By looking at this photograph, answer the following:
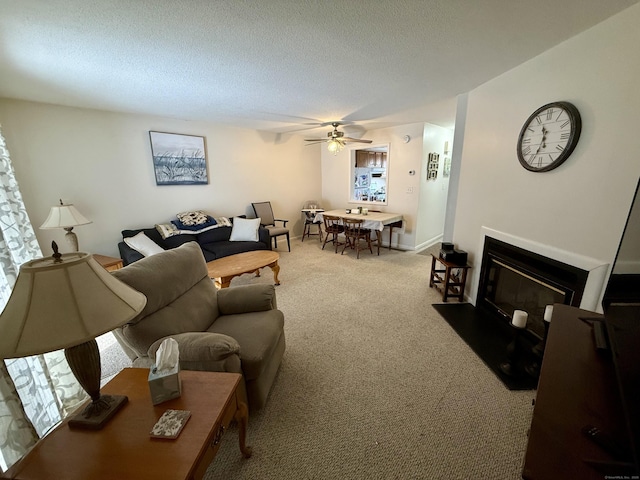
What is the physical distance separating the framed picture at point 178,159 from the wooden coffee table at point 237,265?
179 centimetres

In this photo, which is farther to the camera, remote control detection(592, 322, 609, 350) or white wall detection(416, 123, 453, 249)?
white wall detection(416, 123, 453, 249)

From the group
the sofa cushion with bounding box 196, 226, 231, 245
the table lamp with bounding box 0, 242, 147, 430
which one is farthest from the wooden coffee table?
the table lamp with bounding box 0, 242, 147, 430

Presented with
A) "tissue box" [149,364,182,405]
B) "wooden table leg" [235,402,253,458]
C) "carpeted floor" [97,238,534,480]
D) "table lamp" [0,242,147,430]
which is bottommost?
"carpeted floor" [97,238,534,480]

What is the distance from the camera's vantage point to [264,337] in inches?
63.4

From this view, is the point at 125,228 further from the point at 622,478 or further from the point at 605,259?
the point at 605,259

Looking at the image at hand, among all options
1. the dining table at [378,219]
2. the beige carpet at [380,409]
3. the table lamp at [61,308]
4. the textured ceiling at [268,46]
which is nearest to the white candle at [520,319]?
the beige carpet at [380,409]

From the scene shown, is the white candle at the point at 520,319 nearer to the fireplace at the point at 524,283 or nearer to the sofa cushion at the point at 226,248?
the fireplace at the point at 524,283

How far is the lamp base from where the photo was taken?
0.92 meters

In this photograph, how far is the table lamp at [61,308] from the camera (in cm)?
71

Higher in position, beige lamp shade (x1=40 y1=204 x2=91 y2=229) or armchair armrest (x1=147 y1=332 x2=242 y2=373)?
beige lamp shade (x1=40 y1=204 x2=91 y2=229)

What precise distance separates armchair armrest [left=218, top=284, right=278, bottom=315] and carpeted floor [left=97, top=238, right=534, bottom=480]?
0.55 meters

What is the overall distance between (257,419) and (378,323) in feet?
4.77

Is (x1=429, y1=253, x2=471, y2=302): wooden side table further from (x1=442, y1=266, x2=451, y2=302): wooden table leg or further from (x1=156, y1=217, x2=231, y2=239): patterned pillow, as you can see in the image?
(x1=156, y1=217, x2=231, y2=239): patterned pillow

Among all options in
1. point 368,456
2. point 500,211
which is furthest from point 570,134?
point 368,456
